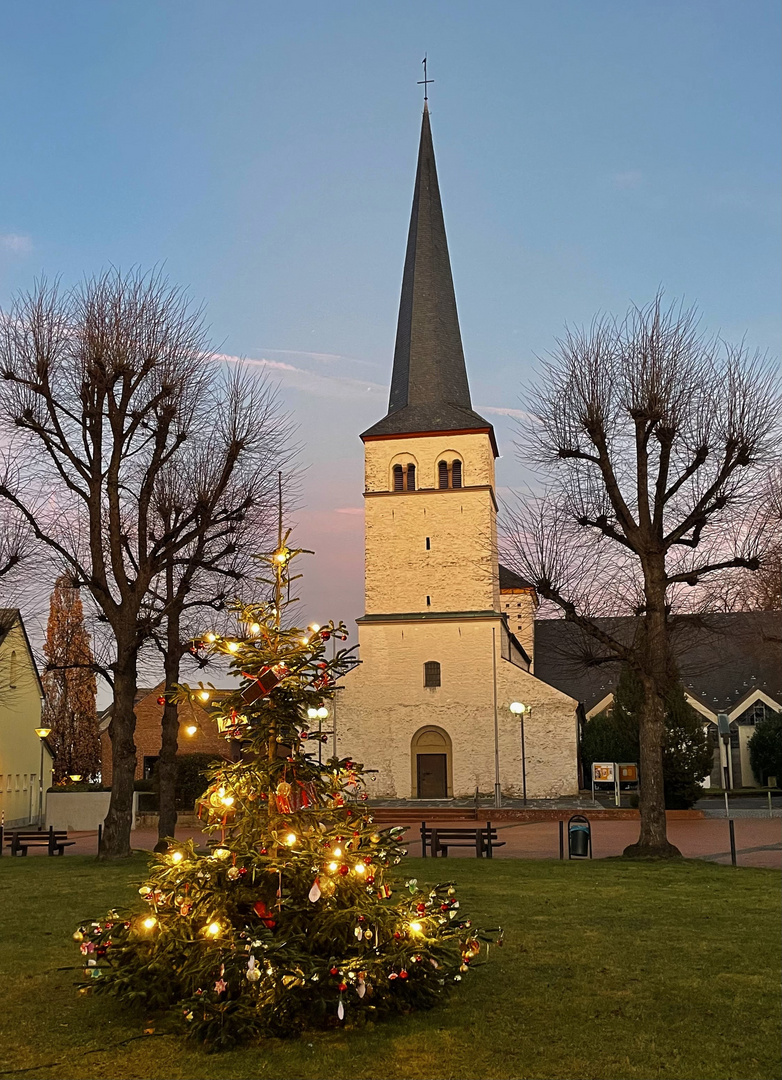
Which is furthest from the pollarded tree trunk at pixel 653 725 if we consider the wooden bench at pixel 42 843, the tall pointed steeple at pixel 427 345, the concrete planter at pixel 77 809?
the tall pointed steeple at pixel 427 345

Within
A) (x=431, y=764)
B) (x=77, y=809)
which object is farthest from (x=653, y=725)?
(x=431, y=764)

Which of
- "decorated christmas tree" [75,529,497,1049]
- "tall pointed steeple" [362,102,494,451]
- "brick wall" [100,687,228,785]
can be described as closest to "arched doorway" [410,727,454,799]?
"brick wall" [100,687,228,785]

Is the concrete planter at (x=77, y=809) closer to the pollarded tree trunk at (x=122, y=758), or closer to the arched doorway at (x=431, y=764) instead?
the arched doorway at (x=431, y=764)

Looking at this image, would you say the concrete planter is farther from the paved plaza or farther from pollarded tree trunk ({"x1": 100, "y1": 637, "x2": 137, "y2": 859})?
pollarded tree trunk ({"x1": 100, "y1": 637, "x2": 137, "y2": 859})

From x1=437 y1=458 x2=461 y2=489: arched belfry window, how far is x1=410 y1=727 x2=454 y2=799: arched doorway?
35.5 ft

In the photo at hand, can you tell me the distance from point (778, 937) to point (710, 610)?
36.8 ft

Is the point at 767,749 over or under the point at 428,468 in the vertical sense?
under

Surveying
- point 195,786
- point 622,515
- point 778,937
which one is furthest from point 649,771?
point 195,786

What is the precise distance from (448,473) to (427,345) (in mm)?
5852

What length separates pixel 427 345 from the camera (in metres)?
43.1

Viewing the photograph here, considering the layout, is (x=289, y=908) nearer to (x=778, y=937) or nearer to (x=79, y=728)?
(x=778, y=937)

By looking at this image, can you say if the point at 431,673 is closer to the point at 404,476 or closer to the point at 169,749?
the point at 404,476

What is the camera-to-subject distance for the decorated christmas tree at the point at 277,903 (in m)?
6.33

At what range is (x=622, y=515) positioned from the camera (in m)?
19.2
